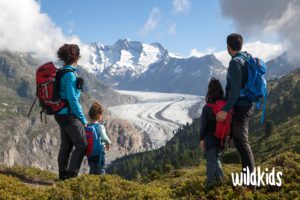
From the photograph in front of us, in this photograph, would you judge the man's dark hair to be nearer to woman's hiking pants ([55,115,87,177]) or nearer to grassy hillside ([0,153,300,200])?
grassy hillside ([0,153,300,200])

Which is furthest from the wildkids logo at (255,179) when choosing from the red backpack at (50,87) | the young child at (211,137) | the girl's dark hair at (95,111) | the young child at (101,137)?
the red backpack at (50,87)

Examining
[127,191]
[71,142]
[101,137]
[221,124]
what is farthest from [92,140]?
[221,124]

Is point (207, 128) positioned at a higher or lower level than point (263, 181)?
higher

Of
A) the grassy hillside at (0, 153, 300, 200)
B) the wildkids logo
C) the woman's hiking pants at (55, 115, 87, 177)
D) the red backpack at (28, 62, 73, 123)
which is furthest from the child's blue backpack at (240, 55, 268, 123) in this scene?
the red backpack at (28, 62, 73, 123)

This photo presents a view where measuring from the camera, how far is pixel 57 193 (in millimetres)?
11055

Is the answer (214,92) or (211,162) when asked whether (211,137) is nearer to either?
(211,162)

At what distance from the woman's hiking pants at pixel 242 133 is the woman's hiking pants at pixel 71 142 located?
18.9 feet

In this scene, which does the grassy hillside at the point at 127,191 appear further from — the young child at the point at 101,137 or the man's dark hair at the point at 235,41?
the man's dark hair at the point at 235,41

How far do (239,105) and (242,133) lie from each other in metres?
0.92

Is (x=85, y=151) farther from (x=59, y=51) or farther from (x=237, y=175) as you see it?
(x=237, y=175)

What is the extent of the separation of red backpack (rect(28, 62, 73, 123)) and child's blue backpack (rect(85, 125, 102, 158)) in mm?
1735

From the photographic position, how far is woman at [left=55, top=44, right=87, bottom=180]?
1331 centimetres

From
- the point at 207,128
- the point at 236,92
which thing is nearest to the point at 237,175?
the point at 207,128

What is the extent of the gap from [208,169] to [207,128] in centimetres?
142
